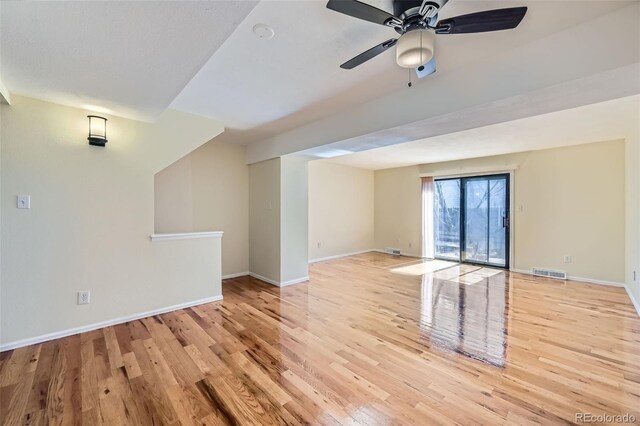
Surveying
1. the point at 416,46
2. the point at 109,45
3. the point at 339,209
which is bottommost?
the point at 339,209

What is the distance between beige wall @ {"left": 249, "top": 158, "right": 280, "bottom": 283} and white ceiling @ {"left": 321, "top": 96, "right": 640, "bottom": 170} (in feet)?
4.09

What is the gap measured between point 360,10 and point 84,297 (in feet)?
11.6

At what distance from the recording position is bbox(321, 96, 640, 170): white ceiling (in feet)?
10.2

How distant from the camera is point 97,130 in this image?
108 inches

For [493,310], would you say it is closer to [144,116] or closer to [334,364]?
[334,364]

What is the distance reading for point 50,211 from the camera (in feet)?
8.48

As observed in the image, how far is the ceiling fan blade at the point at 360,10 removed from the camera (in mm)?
1302

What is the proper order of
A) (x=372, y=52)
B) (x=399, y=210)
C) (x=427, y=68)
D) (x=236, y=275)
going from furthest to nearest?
(x=399, y=210), (x=236, y=275), (x=427, y=68), (x=372, y=52)

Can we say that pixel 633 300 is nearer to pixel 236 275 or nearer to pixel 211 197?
pixel 236 275

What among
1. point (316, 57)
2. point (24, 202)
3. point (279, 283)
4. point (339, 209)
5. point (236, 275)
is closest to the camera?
point (316, 57)

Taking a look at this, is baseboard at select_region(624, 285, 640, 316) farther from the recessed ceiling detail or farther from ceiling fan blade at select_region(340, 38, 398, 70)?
the recessed ceiling detail

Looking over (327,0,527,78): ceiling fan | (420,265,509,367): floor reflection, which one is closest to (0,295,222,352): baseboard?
(420,265,509,367): floor reflection

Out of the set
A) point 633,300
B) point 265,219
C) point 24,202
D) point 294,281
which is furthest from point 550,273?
point 24,202

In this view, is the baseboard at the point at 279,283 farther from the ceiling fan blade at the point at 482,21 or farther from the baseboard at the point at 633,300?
the baseboard at the point at 633,300
